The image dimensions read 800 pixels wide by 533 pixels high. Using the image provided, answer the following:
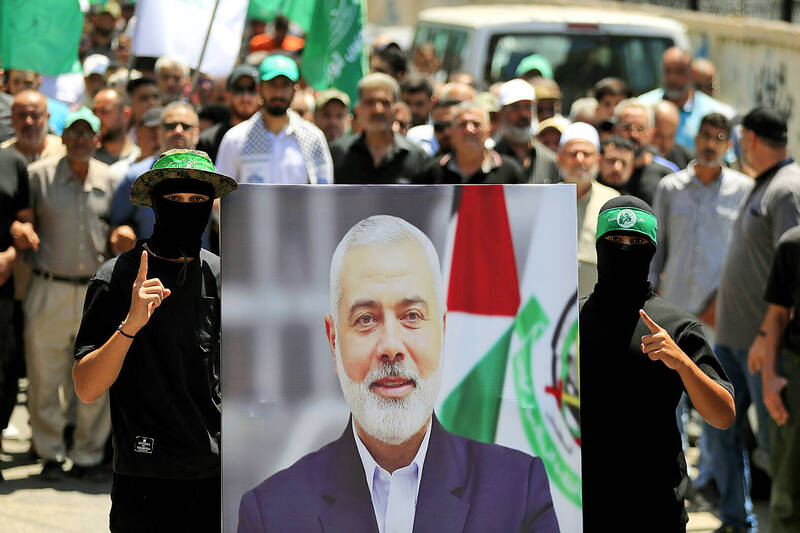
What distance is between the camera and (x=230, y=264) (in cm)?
388

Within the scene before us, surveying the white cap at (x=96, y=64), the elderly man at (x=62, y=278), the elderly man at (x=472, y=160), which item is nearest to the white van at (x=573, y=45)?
the white cap at (x=96, y=64)

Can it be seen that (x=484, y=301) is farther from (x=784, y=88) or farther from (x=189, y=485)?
(x=784, y=88)

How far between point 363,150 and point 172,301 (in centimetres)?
454

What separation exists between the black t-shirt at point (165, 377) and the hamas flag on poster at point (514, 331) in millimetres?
759

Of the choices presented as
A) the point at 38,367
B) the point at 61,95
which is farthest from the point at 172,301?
the point at 61,95

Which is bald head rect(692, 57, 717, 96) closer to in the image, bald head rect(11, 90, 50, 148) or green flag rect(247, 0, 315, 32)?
green flag rect(247, 0, 315, 32)

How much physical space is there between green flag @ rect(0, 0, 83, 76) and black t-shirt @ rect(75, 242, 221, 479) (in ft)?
20.3

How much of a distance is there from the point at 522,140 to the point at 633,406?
5.22m

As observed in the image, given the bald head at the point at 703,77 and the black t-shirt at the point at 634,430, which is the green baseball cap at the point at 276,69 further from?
the bald head at the point at 703,77

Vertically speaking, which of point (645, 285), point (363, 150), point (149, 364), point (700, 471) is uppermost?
point (363, 150)

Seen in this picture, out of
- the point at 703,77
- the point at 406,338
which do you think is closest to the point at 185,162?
the point at 406,338

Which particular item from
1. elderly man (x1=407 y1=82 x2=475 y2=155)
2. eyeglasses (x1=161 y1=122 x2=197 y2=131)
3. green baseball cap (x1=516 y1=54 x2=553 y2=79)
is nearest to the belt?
eyeglasses (x1=161 y1=122 x2=197 y2=131)

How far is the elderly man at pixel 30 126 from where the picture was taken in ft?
27.3

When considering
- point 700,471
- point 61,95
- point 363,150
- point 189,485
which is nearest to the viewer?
point 189,485
